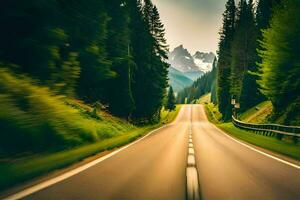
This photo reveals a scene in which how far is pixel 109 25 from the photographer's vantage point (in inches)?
1257

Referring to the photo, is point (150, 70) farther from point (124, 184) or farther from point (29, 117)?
point (124, 184)

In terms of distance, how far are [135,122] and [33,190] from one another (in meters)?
40.5

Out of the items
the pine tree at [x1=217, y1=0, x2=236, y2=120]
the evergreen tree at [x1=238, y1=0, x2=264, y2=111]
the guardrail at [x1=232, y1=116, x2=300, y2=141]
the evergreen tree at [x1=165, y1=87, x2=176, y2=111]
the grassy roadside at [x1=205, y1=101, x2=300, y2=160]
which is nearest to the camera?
the grassy roadside at [x1=205, y1=101, x2=300, y2=160]

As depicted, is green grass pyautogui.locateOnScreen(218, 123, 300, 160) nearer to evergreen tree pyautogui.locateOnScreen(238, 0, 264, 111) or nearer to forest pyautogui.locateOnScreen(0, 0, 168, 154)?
forest pyautogui.locateOnScreen(0, 0, 168, 154)

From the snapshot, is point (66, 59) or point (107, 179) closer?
point (107, 179)

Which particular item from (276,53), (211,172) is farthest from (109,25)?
(211,172)

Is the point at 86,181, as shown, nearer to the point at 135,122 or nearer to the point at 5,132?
the point at 5,132

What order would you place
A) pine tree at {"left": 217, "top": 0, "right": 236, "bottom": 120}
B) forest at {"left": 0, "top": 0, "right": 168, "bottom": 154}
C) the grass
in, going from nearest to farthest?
the grass, forest at {"left": 0, "top": 0, "right": 168, "bottom": 154}, pine tree at {"left": 217, "top": 0, "right": 236, "bottom": 120}

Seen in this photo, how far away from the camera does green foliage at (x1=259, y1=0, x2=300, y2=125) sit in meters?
26.6

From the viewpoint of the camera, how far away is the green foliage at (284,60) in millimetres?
26609

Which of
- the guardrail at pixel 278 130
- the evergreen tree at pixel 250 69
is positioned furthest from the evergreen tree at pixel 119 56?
the evergreen tree at pixel 250 69

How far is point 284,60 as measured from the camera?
27969 mm

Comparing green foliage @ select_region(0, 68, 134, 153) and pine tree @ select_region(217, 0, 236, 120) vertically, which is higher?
pine tree @ select_region(217, 0, 236, 120)

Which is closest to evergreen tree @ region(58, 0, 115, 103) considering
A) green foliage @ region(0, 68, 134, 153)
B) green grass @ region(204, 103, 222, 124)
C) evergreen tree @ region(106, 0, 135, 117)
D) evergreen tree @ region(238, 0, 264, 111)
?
green foliage @ region(0, 68, 134, 153)
